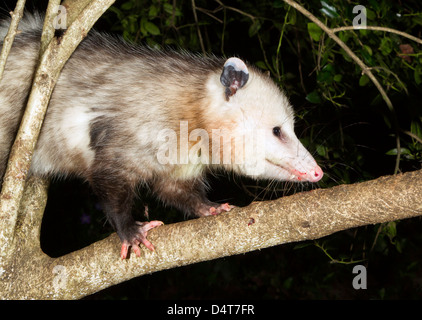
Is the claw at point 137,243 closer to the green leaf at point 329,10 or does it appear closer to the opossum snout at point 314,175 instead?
the opossum snout at point 314,175

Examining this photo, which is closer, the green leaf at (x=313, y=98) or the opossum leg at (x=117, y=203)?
the opossum leg at (x=117, y=203)

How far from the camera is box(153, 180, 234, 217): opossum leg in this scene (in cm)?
271

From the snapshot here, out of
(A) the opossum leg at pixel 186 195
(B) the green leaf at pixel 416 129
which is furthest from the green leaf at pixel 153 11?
(B) the green leaf at pixel 416 129

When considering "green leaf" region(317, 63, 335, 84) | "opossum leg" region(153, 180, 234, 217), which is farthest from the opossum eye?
"opossum leg" region(153, 180, 234, 217)

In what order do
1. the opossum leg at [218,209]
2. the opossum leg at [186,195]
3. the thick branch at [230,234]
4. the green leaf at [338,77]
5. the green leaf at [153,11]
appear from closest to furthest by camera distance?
the thick branch at [230,234]
the opossum leg at [218,209]
the green leaf at [338,77]
the opossum leg at [186,195]
the green leaf at [153,11]

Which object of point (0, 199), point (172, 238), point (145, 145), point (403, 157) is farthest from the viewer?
point (403, 157)

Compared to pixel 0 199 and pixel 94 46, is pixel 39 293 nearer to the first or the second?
pixel 0 199

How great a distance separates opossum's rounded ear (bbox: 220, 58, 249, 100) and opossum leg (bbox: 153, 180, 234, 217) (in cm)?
64

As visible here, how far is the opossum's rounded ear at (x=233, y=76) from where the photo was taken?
85.6 inches

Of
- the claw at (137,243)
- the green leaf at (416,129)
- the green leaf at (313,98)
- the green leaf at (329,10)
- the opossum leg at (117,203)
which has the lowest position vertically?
the claw at (137,243)

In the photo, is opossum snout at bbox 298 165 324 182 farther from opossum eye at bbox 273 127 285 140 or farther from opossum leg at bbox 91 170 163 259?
opossum leg at bbox 91 170 163 259

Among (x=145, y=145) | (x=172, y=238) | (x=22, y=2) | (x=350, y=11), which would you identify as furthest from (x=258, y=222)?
(x=350, y=11)

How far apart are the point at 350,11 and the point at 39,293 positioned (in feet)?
6.00

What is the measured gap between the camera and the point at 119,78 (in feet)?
7.87
